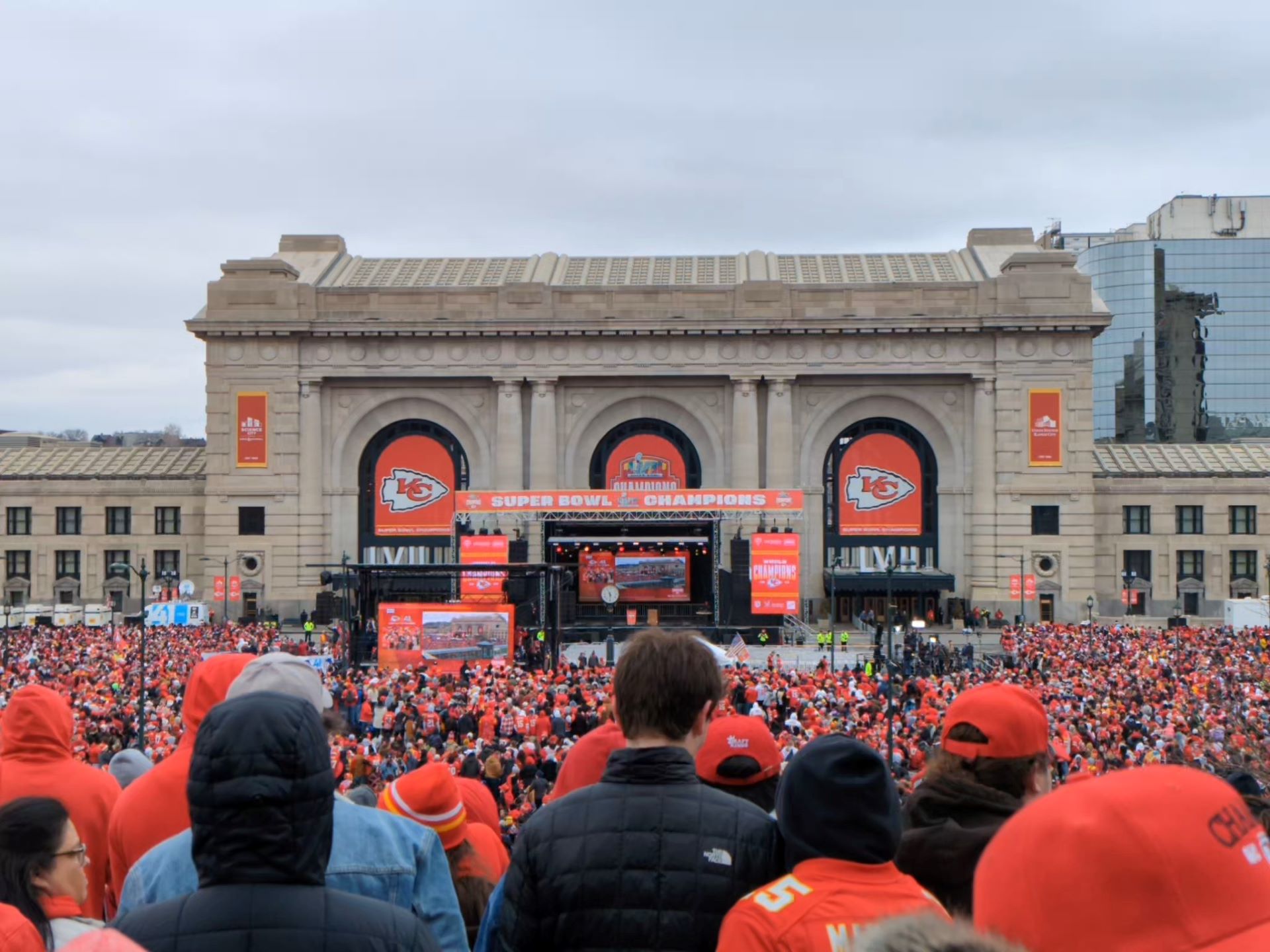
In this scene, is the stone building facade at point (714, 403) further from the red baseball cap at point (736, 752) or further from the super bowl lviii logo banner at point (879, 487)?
the red baseball cap at point (736, 752)

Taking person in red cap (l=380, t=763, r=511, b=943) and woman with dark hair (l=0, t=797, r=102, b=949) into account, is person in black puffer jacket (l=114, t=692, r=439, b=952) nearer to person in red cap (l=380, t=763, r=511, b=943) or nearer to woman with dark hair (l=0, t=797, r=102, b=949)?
woman with dark hair (l=0, t=797, r=102, b=949)

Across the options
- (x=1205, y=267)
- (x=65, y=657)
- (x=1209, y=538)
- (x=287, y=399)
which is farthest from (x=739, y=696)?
(x=1205, y=267)

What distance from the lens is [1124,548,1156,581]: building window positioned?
66688 millimetres

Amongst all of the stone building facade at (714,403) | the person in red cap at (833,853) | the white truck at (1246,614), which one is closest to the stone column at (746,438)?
the stone building facade at (714,403)

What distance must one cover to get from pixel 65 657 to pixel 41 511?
3285 cm

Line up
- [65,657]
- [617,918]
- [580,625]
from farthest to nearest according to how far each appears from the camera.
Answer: [580,625] < [65,657] < [617,918]

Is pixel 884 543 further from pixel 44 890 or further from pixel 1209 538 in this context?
pixel 44 890

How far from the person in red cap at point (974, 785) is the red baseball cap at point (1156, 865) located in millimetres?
2778

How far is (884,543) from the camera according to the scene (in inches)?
2586

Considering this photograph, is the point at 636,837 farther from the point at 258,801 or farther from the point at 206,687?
the point at 206,687

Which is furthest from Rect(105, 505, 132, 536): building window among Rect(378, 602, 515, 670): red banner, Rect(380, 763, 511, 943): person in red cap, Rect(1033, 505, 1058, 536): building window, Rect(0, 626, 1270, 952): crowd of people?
Rect(380, 763, 511, 943): person in red cap

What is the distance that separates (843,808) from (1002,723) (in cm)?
117

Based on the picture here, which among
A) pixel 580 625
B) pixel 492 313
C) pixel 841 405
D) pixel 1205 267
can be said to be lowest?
pixel 580 625

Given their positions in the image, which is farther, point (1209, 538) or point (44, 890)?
point (1209, 538)
